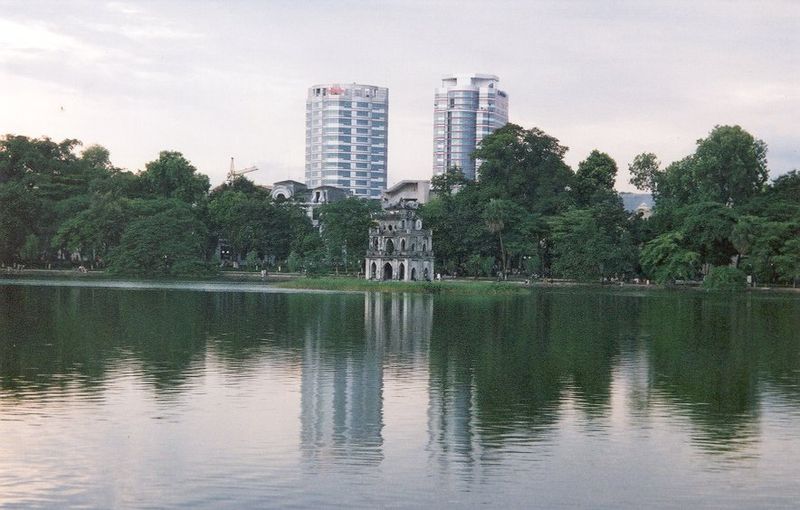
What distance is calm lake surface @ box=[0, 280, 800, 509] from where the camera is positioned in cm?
1548

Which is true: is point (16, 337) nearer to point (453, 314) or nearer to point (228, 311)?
point (228, 311)

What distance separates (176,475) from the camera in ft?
52.6

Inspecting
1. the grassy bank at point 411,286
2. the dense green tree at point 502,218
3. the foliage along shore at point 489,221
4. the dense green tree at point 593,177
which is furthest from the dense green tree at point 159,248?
the dense green tree at point 593,177

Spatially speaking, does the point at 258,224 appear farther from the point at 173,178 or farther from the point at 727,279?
the point at 727,279

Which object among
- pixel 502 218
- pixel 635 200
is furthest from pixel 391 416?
pixel 635 200

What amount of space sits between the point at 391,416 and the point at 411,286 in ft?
200

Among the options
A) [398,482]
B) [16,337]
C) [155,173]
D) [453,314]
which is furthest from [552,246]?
[398,482]

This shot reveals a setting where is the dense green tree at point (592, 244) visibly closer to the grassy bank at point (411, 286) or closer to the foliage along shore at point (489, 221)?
the foliage along shore at point (489, 221)

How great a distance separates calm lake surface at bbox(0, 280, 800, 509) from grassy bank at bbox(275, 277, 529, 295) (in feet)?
119

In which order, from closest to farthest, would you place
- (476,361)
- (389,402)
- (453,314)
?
(389,402) → (476,361) → (453,314)

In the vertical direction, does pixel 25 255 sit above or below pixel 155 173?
below

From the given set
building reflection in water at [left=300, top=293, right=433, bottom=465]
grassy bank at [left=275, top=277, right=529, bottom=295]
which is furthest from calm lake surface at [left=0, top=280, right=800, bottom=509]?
grassy bank at [left=275, top=277, right=529, bottom=295]

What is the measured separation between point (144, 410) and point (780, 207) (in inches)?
3376

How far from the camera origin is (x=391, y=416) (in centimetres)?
2144
